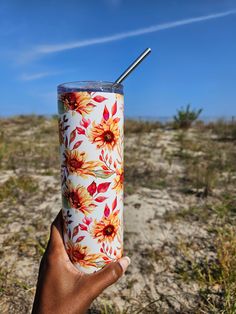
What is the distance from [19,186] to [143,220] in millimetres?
1294

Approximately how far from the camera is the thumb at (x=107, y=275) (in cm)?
111

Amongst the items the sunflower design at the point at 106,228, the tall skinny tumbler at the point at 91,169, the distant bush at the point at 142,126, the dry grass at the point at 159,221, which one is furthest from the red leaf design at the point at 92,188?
the distant bush at the point at 142,126

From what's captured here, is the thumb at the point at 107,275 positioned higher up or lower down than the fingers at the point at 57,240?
lower down

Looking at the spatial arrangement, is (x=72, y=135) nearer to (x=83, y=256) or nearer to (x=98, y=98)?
(x=98, y=98)

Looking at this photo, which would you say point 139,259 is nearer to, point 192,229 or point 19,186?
point 192,229

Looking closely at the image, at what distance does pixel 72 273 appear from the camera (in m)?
1.18

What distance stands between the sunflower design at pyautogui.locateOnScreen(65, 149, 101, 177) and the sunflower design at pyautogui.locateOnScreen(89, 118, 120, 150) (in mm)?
61

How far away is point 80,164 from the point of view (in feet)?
3.75

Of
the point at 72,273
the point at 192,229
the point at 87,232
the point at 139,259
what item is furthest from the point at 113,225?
the point at 192,229

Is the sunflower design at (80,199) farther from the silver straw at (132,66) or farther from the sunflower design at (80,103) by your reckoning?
the silver straw at (132,66)

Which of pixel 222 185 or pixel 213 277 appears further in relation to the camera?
pixel 222 185

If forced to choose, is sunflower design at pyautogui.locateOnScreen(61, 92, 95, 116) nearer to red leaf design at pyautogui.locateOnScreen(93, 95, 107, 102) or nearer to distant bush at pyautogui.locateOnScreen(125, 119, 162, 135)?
red leaf design at pyautogui.locateOnScreen(93, 95, 107, 102)

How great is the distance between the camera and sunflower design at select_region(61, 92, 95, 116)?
3.68 ft

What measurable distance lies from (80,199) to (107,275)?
0.26 meters
